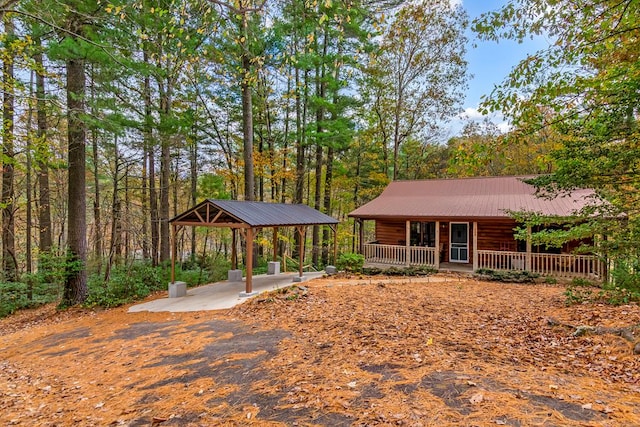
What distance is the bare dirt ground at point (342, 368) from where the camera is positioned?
3.10 metres

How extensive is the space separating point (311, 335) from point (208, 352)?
70.6 inches

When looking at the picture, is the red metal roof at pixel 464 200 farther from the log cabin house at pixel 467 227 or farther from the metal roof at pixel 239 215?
the metal roof at pixel 239 215

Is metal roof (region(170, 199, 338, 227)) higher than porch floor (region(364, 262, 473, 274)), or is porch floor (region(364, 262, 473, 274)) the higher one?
metal roof (region(170, 199, 338, 227))

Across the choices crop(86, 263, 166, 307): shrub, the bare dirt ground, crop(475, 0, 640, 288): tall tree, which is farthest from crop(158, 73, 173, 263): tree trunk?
crop(475, 0, 640, 288): tall tree

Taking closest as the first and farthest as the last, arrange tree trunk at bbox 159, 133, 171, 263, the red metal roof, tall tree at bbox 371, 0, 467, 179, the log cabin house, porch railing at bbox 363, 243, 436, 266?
the log cabin house < the red metal roof < tree trunk at bbox 159, 133, 171, 263 < porch railing at bbox 363, 243, 436, 266 < tall tree at bbox 371, 0, 467, 179

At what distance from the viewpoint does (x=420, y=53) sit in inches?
743

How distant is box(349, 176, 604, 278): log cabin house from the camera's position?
Answer: 12047mm

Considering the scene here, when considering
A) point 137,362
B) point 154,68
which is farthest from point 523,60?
point 154,68

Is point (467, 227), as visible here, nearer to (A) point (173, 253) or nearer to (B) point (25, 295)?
(A) point (173, 253)

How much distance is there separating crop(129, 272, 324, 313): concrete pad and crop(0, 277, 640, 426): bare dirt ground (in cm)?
140

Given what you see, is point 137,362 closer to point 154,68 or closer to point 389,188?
point 154,68

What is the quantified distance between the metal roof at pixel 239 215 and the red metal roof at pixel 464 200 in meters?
4.29

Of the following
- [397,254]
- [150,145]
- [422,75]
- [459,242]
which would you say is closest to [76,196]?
[150,145]

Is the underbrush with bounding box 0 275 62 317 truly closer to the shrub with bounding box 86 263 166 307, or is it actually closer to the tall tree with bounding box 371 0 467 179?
the shrub with bounding box 86 263 166 307
